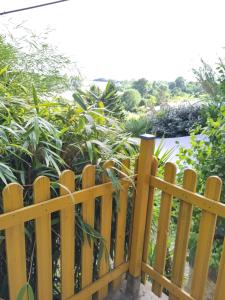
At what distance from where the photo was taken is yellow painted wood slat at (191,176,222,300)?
1.24m

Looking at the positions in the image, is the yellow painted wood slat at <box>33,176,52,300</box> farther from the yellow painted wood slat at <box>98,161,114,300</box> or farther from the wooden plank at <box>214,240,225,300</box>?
the wooden plank at <box>214,240,225,300</box>

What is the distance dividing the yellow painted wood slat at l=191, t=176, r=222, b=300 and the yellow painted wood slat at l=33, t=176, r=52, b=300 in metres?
0.72

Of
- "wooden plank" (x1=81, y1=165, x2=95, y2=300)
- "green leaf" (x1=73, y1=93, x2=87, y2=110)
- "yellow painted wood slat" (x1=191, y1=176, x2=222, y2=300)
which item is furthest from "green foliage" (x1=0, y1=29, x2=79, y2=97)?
"yellow painted wood slat" (x1=191, y1=176, x2=222, y2=300)

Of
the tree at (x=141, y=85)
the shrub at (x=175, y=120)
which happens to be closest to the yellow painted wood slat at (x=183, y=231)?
the shrub at (x=175, y=120)

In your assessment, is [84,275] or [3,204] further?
[84,275]

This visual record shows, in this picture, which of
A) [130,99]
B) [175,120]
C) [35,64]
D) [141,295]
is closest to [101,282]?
[141,295]

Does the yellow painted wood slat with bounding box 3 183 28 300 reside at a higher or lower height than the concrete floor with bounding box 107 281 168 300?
higher

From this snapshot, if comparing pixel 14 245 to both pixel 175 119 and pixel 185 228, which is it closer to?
pixel 185 228

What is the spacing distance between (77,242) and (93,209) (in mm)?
217

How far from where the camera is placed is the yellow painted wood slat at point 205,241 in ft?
4.07

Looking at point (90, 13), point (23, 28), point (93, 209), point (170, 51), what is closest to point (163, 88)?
point (170, 51)

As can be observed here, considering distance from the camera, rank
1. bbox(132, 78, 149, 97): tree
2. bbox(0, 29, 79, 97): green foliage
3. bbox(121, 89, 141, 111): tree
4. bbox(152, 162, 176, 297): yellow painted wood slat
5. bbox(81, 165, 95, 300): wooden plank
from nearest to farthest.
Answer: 1. bbox(81, 165, 95, 300): wooden plank
2. bbox(152, 162, 176, 297): yellow painted wood slat
3. bbox(0, 29, 79, 97): green foliage
4. bbox(121, 89, 141, 111): tree
5. bbox(132, 78, 149, 97): tree

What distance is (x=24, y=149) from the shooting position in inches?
43.1

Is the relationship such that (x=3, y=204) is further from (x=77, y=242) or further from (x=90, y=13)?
(x=90, y=13)
